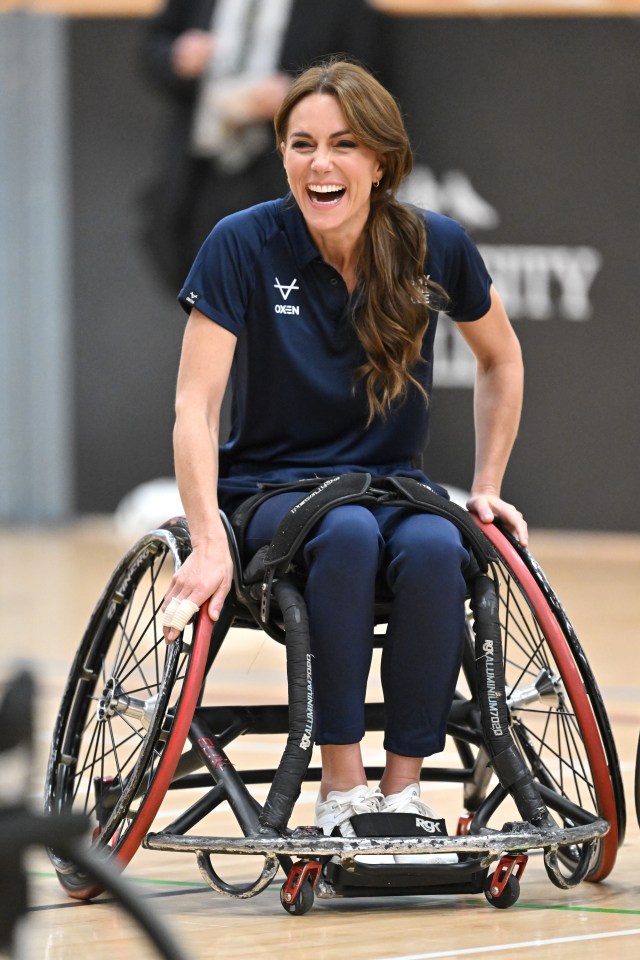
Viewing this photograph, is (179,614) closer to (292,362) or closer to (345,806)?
(345,806)

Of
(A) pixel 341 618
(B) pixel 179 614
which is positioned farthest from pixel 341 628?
(B) pixel 179 614

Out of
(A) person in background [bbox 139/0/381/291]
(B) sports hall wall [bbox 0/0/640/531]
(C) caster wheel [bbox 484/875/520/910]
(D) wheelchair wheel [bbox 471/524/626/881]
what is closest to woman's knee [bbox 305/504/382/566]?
(D) wheelchair wheel [bbox 471/524/626/881]

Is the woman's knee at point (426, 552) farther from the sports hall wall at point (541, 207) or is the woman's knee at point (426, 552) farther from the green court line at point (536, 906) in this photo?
the sports hall wall at point (541, 207)

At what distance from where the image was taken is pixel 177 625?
2.48 meters

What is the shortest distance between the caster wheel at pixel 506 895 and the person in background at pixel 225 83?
5.86 metres

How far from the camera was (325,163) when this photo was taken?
2.67 m

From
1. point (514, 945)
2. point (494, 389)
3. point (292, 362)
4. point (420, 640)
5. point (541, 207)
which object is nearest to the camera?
point (514, 945)

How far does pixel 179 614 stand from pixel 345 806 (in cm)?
35

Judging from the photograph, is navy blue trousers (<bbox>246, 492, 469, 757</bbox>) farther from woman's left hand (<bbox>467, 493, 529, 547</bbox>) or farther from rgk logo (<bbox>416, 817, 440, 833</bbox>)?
woman's left hand (<bbox>467, 493, 529, 547</bbox>)

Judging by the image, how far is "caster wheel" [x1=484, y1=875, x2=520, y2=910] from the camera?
2465 mm

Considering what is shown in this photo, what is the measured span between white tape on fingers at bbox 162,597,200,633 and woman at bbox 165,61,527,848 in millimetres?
17

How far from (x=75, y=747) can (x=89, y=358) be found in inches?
239

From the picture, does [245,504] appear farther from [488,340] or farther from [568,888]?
[568,888]

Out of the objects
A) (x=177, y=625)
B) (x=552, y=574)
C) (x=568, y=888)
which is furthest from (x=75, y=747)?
(x=552, y=574)
